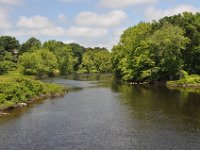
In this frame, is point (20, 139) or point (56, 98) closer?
point (20, 139)

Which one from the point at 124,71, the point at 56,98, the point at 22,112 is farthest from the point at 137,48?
the point at 22,112

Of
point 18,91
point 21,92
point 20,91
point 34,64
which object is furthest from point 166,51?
point 34,64

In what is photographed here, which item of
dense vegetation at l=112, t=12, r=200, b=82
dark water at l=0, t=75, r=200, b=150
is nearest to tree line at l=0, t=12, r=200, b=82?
dense vegetation at l=112, t=12, r=200, b=82

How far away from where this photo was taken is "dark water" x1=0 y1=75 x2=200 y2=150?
46.4 m

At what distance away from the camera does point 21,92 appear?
78.2m

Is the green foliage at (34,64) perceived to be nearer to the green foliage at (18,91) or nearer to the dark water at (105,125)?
the green foliage at (18,91)

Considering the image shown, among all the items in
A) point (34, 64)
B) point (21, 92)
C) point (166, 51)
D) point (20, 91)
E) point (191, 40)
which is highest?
point (191, 40)

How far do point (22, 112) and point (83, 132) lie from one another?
Result: 2111 centimetres

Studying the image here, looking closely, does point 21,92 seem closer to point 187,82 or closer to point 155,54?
point 187,82

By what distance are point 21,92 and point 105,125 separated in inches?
1098

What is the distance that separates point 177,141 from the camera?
46781mm

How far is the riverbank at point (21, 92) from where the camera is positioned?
72.6 metres

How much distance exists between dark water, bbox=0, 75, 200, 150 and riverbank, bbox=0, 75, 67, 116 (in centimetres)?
281

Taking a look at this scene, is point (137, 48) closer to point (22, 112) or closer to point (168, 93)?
point (168, 93)
